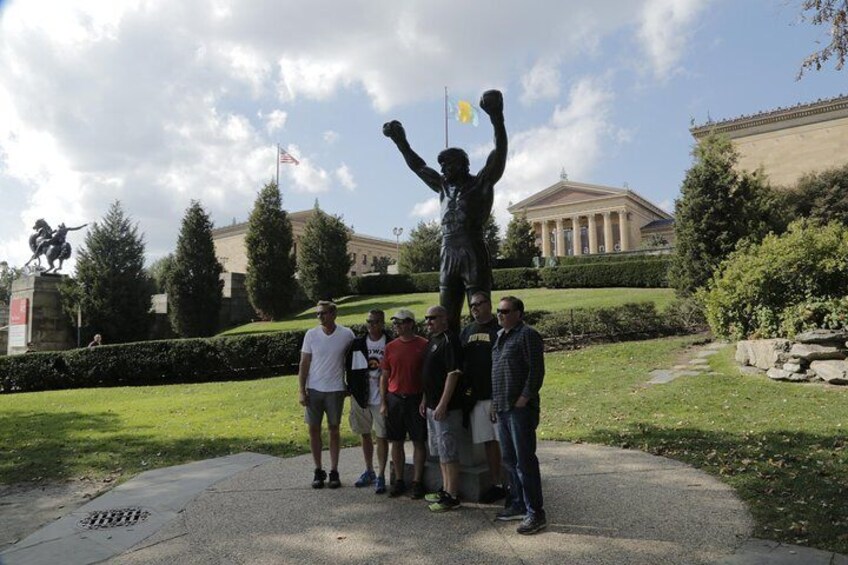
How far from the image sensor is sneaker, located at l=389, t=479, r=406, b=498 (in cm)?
526

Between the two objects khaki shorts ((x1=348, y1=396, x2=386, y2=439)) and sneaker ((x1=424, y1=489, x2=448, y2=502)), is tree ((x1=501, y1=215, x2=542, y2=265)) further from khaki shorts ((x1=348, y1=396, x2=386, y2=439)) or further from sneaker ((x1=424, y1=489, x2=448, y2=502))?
sneaker ((x1=424, y1=489, x2=448, y2=502))

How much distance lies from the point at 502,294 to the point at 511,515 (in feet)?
95.3

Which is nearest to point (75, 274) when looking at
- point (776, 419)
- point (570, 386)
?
point (570, 386)

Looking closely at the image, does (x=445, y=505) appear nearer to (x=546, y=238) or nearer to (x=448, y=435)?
(x=448, y=435)

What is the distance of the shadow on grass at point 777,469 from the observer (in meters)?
4.11

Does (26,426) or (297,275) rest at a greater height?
(297,275)

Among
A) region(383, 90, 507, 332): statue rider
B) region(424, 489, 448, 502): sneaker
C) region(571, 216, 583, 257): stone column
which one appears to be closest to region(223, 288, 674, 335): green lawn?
region(383, 90, 507, 332): statue rider

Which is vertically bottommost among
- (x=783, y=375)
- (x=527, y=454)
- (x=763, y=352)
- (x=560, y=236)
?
(x=783, y=375)

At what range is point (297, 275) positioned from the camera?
129ft

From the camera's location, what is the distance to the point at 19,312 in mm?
25547

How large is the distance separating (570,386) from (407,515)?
7871 millimetres

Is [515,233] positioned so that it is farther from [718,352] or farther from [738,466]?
[738,466]

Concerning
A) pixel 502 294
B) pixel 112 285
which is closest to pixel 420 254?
pixel 502 294

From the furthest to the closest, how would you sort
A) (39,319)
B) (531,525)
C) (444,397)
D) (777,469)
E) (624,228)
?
(624,228) → (39,319) → (777,469) → (444,397) → (531,525)
